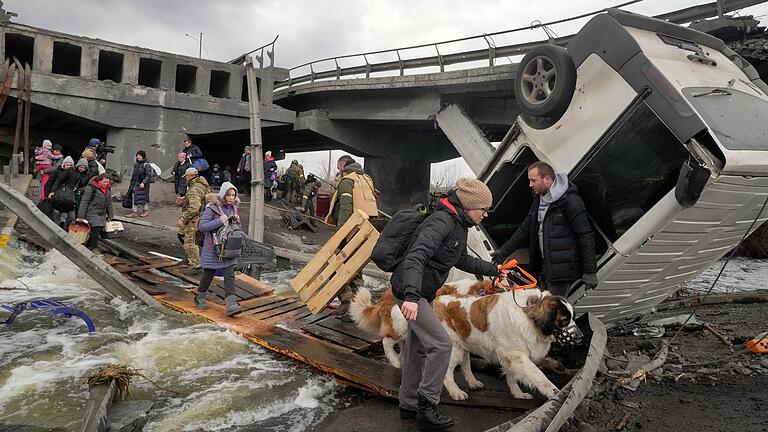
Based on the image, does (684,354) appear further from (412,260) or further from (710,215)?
(412,260)

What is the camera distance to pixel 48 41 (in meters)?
16.2

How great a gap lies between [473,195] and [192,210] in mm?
6188

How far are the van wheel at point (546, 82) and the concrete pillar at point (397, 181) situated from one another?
14602mm

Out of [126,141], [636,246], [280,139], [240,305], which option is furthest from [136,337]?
[280,139]

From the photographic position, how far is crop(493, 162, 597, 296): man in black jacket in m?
4.52

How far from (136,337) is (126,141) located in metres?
13.9

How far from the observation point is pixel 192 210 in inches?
332

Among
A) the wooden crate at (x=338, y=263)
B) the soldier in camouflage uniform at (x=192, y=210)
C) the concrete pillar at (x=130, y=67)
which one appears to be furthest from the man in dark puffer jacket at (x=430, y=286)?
the concrete pillar at (x=130, y=67)

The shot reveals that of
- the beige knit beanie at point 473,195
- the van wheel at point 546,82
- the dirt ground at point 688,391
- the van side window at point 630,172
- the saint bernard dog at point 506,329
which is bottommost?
the dirt ground at point 688,391

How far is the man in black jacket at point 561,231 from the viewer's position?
4523mm

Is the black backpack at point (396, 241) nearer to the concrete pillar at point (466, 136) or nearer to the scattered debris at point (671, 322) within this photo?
the scattered debris at point (671, 322)

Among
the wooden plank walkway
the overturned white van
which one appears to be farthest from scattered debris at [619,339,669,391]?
the wooden plank walkway

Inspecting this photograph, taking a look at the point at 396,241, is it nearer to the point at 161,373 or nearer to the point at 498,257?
the point at 498,257

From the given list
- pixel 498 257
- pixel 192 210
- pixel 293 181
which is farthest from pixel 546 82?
pixel 293 181
